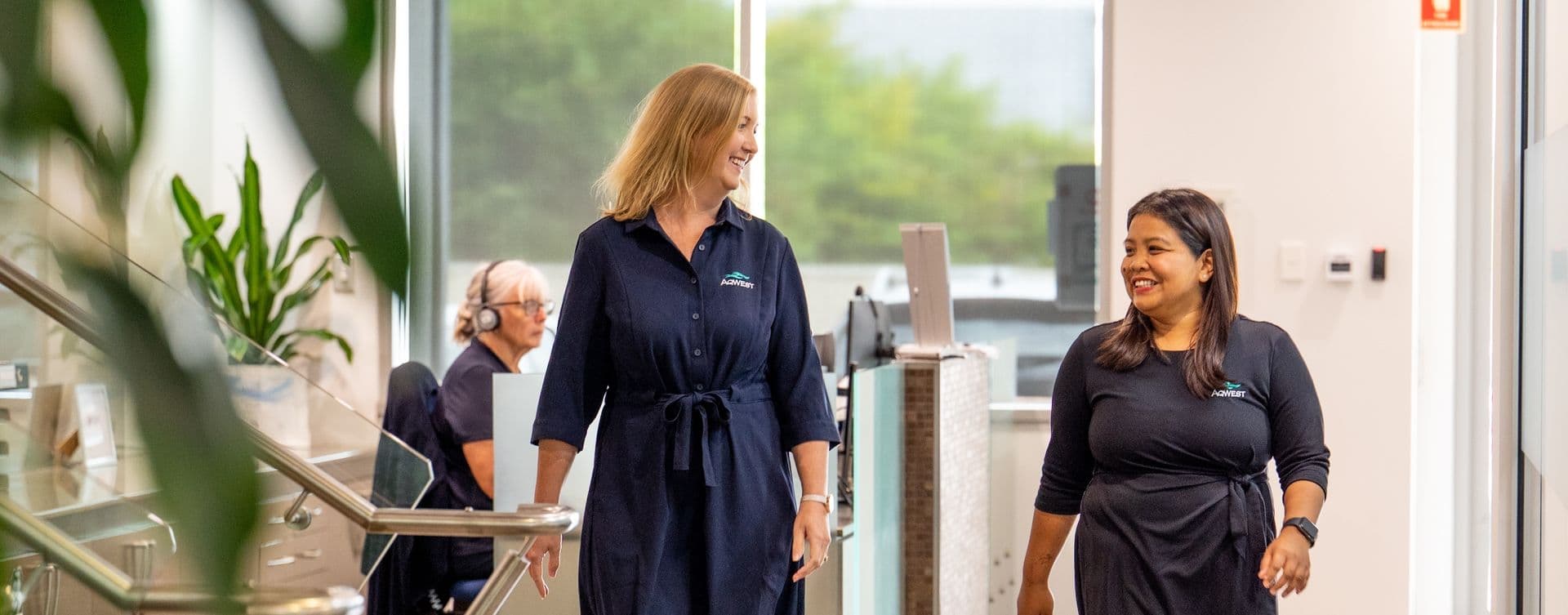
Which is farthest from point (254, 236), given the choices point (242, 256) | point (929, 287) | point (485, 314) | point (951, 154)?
point (951, 154)

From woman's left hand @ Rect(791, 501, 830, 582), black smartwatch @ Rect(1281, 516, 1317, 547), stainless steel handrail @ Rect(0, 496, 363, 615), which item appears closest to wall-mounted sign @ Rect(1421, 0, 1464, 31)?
black smartwatch @ Rect(1281, 516, 1317, 547)

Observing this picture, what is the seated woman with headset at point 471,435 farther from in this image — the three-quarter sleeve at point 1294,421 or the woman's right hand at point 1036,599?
the three-quarter sleeve at point 1294,421

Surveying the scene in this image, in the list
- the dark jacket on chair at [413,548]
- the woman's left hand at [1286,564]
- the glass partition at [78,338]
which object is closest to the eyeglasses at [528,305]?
the dark jacket on chair at [413,548]

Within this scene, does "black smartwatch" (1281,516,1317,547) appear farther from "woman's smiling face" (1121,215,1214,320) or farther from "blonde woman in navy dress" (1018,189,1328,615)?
"woman's smiling face" (1121,215,1214,320)

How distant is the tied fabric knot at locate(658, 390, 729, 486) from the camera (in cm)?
213

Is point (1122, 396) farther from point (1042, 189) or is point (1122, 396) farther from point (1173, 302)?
point (1042, 189)

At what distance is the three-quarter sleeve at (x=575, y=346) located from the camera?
2217 millimetres

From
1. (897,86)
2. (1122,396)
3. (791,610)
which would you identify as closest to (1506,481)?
(1122,396)

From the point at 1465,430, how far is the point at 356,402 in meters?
3.83

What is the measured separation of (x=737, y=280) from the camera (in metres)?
2.22

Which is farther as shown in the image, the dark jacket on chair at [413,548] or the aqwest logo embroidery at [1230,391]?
the dark jacket on chair at [413,548]

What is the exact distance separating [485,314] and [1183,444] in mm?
1803

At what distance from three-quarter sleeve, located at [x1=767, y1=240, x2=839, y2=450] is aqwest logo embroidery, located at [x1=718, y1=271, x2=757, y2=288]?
0.06 meters

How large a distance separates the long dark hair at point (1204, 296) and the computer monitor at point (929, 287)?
1.58 m
